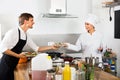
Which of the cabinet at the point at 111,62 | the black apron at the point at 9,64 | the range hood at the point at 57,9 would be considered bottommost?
the cabinet at the point at 111,62

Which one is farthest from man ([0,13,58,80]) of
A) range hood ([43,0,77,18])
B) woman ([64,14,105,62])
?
range hood ([43,0,77,18])

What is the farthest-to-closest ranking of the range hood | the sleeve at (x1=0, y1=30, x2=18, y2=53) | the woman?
the range hood
the woman
the sleeve at (x1=0, y1=30, x2=18, y2=53)

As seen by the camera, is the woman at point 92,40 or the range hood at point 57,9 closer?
the woman at point 92,40

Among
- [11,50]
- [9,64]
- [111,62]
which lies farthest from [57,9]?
A: [9,64]

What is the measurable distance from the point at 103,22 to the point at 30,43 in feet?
5.82

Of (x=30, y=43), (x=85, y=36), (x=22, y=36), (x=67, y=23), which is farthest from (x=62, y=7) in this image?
(x=22, y=36)

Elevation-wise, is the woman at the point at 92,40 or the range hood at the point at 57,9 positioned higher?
the range hood at the point at 57,9

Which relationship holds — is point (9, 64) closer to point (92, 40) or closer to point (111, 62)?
point (92, 40)

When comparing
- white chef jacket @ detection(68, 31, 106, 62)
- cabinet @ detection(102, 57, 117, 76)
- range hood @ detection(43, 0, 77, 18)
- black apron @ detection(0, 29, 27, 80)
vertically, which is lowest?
cabinet @ detection(102, 57, 117, 76)

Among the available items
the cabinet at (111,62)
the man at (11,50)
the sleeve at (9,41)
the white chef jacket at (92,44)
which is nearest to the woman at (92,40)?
the white chef jacket at (92,44)

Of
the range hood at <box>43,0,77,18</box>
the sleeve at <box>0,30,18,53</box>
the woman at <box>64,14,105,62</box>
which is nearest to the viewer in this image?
the sleeve at <box>0,30,18,53</box>

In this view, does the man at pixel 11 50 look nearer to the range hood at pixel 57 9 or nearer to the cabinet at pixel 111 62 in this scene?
the range hood at pixel 57 9

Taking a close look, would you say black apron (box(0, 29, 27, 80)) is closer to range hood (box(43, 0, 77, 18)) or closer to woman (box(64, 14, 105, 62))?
woman (box(64, 14, 105, 62))

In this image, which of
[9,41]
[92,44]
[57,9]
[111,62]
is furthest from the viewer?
[111,62]
